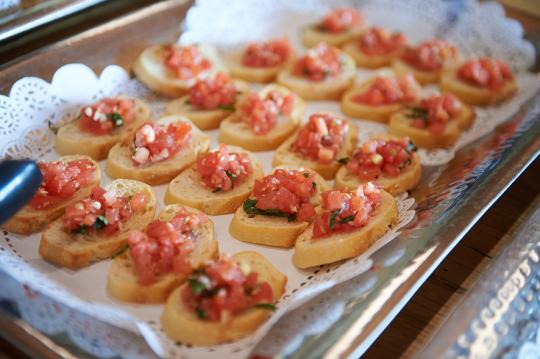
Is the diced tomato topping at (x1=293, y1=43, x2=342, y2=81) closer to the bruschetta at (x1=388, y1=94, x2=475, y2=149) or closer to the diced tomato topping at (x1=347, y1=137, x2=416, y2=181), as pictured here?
the bruschetta at (x1=388, y1=94, x2=475, y2=149)

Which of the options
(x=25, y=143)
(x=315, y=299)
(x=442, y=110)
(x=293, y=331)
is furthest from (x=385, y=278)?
(x=25, y=143)

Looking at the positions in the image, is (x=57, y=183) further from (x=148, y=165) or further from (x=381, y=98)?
(x=381, y=98)

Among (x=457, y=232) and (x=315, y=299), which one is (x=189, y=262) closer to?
(x=315, y=299)

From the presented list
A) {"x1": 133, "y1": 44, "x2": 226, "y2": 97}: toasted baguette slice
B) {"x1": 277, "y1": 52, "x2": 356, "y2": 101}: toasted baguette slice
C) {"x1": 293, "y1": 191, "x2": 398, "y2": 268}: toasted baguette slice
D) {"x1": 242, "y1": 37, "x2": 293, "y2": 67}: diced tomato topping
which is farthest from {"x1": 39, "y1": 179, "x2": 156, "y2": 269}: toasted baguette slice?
{"x1": 242, "y1": 37, "x2": 293, "y2": 67}: diced tomato topping

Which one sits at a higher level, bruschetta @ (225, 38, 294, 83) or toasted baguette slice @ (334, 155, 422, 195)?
bruschetta @ (225, 38, 294, 83)

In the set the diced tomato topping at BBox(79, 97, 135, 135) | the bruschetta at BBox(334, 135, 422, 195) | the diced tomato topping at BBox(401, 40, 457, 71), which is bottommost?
the bruschetta at BBox(334, 135, 422, 195)

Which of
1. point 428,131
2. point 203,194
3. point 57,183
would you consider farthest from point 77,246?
point 428,131
